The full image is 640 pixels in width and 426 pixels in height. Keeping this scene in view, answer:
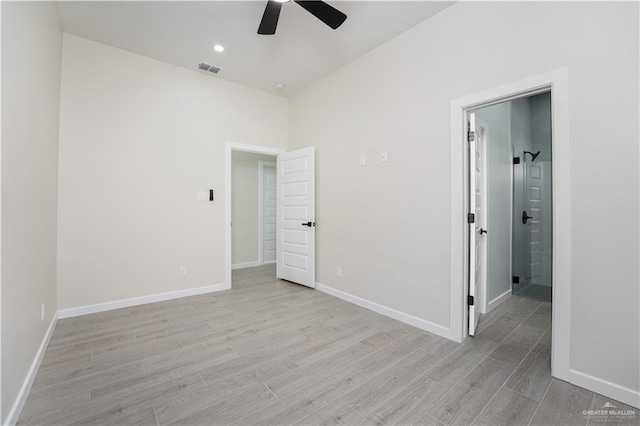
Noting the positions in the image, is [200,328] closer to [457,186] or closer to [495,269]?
[457,186]

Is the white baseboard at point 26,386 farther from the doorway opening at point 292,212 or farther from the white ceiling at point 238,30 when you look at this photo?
the white ceiling at point 238,30

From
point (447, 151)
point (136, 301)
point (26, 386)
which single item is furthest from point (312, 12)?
point (136, 301)

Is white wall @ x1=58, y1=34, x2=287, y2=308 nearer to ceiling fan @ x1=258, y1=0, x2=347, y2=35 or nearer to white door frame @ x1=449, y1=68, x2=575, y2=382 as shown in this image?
ceiling fan @ x1=258, y1=0, x2=347, y2=35

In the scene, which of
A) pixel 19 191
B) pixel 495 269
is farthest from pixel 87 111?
pixel 495 269

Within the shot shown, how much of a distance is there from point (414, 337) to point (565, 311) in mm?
1170

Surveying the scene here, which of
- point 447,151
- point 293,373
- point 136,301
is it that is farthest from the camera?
point 136,301

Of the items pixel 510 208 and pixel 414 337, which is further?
pixel 510 208

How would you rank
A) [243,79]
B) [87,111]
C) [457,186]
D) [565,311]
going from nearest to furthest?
1. [565,311]
2. [457,186]
3. [87,111]
4. [243,79]

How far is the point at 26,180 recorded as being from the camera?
189cm

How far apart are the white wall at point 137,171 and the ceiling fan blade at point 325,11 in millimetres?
2269

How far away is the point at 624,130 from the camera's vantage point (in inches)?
67.4

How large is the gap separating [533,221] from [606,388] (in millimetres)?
3184

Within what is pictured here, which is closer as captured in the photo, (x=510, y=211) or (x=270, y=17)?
(x=270, y=17)

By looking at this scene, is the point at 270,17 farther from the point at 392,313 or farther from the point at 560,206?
the point at 392,313
